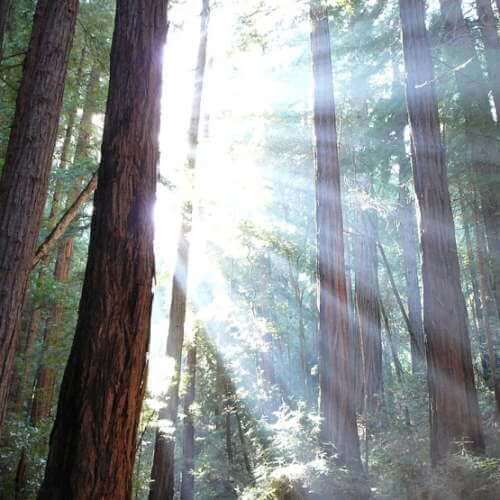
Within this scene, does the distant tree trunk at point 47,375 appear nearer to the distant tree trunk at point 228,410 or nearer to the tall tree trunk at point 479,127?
the distant tree trunk at point 228,410

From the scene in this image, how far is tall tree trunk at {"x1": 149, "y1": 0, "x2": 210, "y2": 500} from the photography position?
10.5 m

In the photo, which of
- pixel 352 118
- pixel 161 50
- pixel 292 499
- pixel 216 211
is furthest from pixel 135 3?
pixel 352 118

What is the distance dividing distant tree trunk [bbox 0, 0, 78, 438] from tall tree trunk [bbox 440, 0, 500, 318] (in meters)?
9.61

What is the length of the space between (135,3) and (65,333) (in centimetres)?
895

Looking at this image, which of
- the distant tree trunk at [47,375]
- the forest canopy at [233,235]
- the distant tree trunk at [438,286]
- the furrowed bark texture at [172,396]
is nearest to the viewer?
the forest canopy at [233,235]

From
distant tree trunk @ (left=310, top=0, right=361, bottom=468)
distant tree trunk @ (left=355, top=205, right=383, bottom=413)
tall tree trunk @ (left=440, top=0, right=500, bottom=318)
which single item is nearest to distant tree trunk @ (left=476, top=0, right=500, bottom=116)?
tall tree trunk @ (left=440, top=0, right=500, bottom=318)

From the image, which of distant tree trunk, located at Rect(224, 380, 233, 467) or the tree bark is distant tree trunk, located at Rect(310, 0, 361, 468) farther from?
distant tree trunk, located at Rect(224, 380, 233, 467)

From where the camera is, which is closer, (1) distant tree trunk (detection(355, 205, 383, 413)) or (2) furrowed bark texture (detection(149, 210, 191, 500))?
(2) furrowed bark texture (detection(149, 210, 191, 500))

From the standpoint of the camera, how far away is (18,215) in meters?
5.10

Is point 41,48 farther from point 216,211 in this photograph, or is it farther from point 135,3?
point 216,211

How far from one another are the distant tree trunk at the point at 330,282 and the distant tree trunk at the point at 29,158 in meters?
5.52

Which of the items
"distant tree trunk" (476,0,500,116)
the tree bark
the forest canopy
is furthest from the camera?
"distant tree trunk" (476,0,500,116)

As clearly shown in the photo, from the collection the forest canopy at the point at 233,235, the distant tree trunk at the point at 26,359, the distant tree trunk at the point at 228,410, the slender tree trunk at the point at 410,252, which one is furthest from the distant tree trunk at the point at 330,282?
the distant tree trunk at the point at 228,410

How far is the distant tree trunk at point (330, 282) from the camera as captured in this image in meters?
8.53
